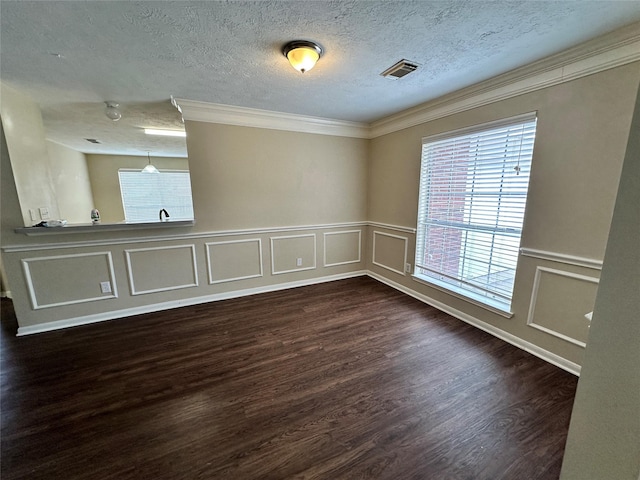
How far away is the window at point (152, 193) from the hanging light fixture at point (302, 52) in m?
5.09

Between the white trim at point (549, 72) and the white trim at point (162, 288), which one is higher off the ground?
the white trim at point (549, 72)

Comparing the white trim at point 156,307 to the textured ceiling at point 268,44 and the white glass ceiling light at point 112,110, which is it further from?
the textured ceiling at point 268,44

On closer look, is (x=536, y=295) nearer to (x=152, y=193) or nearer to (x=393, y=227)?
(x=393, y=227)

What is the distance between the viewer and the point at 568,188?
201 cm

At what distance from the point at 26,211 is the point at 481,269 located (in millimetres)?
4706

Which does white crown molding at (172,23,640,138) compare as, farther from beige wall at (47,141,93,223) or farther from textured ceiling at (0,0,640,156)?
beige wall at (47,141,93,223)

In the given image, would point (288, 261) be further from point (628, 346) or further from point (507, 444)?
point (628, 346)

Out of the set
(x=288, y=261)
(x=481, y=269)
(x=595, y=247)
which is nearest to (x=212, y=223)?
(x=288, y=261)

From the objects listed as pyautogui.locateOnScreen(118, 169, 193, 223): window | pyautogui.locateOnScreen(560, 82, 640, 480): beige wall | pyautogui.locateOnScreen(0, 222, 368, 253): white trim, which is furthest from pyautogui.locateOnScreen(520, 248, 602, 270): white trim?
pyautogui.locateOnScreen(118, 169, 193, 223): window

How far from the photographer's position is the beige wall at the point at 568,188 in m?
1.79

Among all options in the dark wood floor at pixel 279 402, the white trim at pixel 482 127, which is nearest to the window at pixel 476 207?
the white trim at pixel 482 127

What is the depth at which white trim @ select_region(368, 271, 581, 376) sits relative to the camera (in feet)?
6.87

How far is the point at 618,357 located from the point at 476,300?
2397mm

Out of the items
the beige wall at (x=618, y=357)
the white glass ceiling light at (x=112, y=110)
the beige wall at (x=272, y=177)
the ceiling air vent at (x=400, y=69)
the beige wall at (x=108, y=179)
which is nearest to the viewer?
the beige wall at (x=618, y=357)
